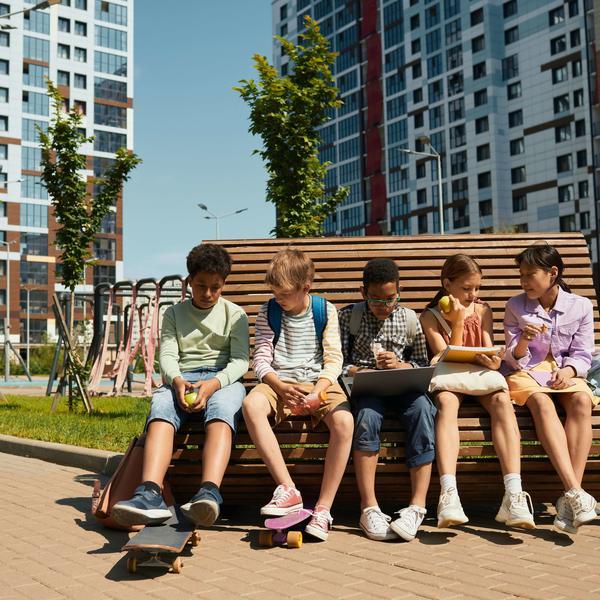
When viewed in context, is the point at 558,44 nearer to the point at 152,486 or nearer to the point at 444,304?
the point at 444,304

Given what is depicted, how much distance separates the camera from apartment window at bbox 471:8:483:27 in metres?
65.0

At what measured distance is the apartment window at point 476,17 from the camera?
2559 inches

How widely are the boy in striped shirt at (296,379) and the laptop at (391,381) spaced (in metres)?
0.14

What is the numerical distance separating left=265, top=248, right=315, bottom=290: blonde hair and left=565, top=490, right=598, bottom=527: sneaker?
1870mm

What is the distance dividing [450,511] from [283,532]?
866 mm

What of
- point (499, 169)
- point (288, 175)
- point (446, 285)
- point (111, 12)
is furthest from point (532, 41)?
point (446, 285)

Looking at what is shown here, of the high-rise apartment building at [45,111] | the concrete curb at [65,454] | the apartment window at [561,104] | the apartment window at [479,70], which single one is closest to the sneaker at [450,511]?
the concrete curb at [65,454]

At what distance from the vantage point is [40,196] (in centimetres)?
8069

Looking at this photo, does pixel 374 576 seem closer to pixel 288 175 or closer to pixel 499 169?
pixel 288 175

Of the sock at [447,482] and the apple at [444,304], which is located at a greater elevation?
the apple at [444,304]

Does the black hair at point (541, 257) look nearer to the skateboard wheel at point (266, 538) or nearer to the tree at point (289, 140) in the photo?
the skateboard wheel at point (266, 538)

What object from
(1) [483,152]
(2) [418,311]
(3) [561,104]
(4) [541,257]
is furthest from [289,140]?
(1) [483,152]

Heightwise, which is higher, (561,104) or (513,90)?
(513,90)

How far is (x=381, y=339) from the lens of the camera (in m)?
5.33
